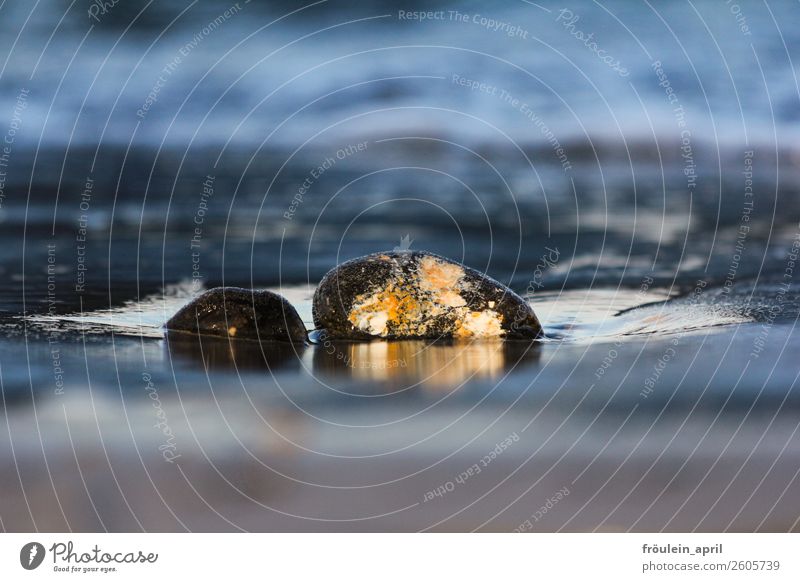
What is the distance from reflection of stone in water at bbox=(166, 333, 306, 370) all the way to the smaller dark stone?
0.05 metres

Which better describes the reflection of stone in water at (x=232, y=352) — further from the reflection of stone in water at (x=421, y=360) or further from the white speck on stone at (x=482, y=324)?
the white speck on stone at (x=482, y=324)

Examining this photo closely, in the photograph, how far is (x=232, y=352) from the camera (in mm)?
3734

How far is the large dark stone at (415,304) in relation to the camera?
4.09 meters

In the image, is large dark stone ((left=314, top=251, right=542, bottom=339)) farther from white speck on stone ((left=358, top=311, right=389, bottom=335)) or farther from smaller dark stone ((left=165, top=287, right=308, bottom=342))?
smaller dark stone ((left=165, top=287, right=308, bottom=342))

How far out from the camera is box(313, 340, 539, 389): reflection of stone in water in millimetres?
3412

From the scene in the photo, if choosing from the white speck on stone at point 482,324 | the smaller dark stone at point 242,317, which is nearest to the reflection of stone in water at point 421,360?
the white speck on stone at point 482,324

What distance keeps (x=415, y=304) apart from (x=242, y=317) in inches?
31.0

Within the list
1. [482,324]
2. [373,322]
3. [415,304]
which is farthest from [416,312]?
[482,324]

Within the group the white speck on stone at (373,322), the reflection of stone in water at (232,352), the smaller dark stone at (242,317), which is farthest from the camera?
the white speck on stone at (373,322)

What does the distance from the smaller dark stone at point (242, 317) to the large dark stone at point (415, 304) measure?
0.22 metres

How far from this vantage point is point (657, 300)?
4809mm

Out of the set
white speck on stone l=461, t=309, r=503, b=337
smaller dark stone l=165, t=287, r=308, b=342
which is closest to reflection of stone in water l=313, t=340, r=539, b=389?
white speck on stone l=461, t=309, r=503, b=337
